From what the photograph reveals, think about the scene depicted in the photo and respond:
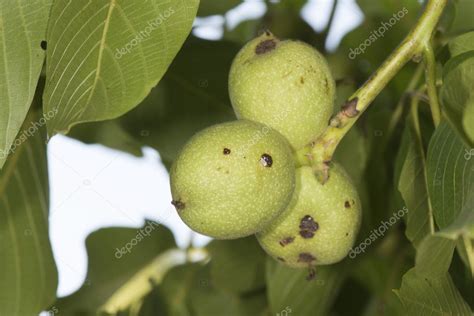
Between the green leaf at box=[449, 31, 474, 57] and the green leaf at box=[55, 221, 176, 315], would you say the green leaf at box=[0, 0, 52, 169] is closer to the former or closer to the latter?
the green leaf at box=[449, 31, 474, 57]

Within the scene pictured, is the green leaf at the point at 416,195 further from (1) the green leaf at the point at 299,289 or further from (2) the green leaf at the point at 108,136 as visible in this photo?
(2) the green leaf at the point at 108,136

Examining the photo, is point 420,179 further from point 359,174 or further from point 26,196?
point 26,196

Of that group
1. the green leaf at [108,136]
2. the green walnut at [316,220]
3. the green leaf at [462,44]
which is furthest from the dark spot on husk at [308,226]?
the green leaf at [108,136]


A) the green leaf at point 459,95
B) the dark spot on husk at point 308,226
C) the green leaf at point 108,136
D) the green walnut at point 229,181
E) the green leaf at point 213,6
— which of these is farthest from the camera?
the green leaf at point 213,6

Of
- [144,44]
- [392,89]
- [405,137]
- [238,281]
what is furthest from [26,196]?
[392,89]

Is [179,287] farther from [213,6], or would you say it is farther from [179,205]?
[179,205]

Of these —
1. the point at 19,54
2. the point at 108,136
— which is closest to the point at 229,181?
the point at 19,54
